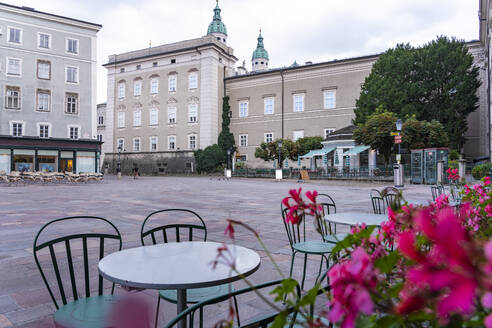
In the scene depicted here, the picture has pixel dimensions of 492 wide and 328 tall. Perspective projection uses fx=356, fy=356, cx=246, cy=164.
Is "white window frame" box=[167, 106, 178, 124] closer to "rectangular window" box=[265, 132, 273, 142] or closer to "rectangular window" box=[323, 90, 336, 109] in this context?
"rectangular window" box=[265, 132, 273, 142]

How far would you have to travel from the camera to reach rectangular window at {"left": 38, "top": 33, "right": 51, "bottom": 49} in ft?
104

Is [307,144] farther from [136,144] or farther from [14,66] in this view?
[14,66]

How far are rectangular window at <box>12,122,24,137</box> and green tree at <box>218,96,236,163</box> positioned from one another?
19117mm

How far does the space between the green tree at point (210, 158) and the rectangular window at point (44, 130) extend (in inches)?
581

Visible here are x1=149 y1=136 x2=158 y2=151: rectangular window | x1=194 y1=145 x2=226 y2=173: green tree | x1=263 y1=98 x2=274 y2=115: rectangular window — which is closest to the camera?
x1=194 y1=145 x2=226 y2=173: green tree

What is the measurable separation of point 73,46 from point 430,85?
105 ft

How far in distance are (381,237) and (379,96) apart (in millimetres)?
32476

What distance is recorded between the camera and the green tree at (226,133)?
133ft

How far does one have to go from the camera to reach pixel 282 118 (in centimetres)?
3916

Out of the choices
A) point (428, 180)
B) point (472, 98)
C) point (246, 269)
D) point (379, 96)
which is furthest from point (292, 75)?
point (246, 269)

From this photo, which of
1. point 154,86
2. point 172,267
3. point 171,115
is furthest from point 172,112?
point 172,267

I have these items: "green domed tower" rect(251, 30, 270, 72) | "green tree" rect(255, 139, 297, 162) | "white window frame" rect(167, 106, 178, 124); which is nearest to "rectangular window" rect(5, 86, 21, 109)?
"white window frame" rect(167, 106, 178, 124)

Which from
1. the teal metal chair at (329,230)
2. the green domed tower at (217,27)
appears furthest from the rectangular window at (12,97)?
the green domed tower at (217,27)

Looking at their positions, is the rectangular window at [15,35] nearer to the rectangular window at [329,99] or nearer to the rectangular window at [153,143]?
the rectangular window at [153,143]
